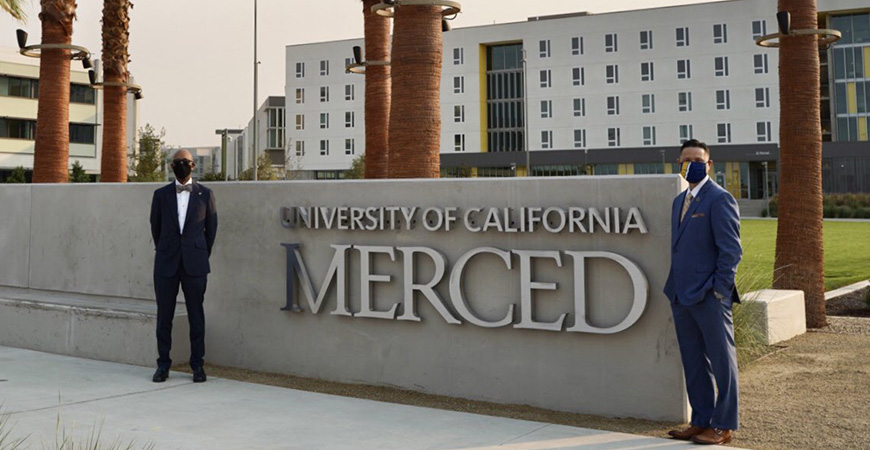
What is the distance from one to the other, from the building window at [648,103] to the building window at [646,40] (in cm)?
406

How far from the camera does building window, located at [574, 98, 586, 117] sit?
6994cm

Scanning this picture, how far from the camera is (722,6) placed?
216 ft

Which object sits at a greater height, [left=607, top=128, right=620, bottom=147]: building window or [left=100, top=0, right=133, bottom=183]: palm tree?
[left=607, top=128, right=620, bottom=147]: building window

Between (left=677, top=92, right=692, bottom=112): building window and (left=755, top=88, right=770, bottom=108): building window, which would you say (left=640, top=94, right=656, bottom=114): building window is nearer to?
(left=677, top=92, right=692, bottom=112): building window

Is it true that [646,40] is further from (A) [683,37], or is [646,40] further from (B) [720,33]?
(B) [720,33]

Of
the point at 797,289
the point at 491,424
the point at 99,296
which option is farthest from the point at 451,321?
the point at 797,289

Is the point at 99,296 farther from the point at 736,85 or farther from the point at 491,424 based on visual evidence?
the point at 736,85

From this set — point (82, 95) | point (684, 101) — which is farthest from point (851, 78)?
point (82, 95)

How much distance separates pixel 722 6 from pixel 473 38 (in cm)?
2183

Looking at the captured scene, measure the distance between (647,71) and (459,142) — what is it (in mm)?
18218

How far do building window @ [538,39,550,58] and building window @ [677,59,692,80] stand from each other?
11249 mm

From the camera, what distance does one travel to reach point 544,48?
71.6 metres

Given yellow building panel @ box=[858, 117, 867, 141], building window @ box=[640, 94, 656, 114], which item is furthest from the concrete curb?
yellow building panel @ box=[858, 117, 867, 141]

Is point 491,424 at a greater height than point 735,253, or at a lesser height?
lesser
